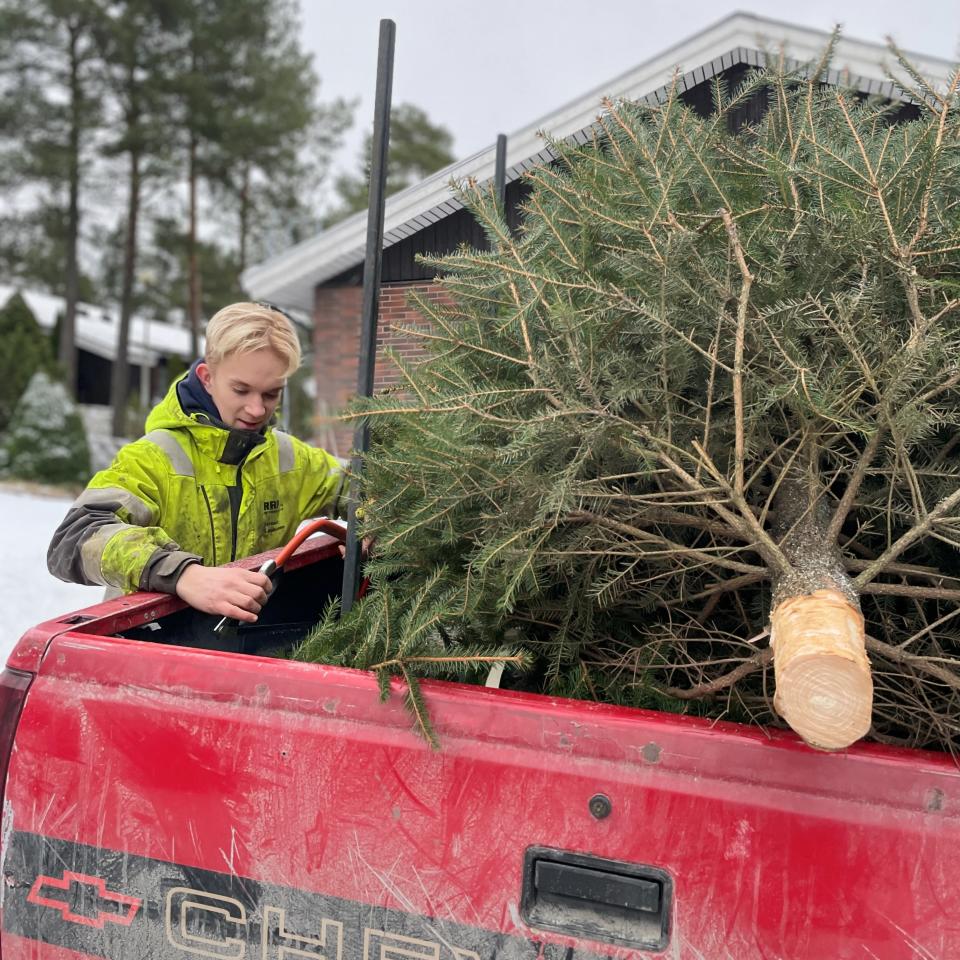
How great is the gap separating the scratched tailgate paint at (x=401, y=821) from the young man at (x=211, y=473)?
0.78 meters

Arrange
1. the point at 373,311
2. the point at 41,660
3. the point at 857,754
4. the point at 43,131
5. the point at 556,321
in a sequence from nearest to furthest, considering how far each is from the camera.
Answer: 1. the point at 857,754
2. the point at 556,321
3. the point at 41,660
4. the point at 373,311
5. the point at 43,131

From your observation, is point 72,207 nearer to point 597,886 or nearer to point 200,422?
point 200,422

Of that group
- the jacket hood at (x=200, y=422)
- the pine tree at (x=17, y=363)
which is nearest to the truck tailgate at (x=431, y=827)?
the jacket hood at (x=200, y=422)

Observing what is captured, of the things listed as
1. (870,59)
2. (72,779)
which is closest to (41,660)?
(72,779)

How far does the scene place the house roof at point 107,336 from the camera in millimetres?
33594

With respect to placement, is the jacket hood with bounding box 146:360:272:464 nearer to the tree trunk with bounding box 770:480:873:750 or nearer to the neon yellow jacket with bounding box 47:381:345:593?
the neon yellow jacket with bounding box 47:381:345:593

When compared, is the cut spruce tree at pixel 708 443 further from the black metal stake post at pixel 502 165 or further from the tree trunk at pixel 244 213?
the tree trunk at pixel 244 213

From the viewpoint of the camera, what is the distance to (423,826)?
143cm

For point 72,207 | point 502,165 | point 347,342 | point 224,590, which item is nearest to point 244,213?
point 72,207

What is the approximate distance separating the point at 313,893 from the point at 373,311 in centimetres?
121

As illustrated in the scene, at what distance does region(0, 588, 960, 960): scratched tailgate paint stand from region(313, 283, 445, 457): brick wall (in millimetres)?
679

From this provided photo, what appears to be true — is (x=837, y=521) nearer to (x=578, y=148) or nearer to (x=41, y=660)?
(x=578, y=148)

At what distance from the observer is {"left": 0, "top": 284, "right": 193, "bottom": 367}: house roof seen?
1323 inches

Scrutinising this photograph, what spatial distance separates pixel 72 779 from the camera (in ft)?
5.29
